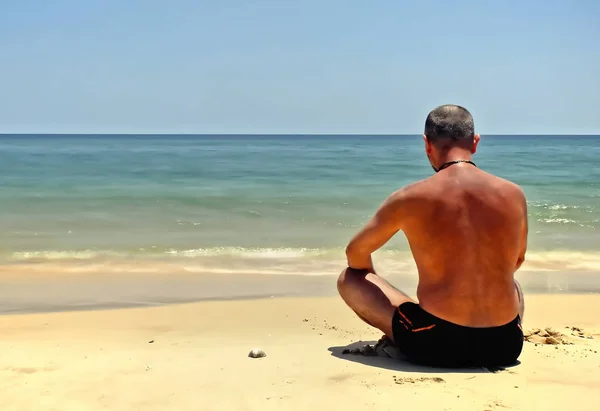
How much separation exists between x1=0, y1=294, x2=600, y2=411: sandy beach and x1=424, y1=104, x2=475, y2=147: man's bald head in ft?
3.53

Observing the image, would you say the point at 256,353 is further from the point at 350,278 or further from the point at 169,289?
the point at 169,289

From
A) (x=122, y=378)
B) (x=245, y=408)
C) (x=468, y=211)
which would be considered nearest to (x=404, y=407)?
(x=245, y=408)

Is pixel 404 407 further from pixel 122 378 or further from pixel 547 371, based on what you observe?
pixel 122 378

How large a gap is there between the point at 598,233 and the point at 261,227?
5328 mm

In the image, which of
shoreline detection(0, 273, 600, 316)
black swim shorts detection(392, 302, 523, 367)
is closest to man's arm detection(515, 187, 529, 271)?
black swim shorts detection(392, 302, 523, 367)

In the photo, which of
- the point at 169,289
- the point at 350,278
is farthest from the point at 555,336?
the point at 169,289

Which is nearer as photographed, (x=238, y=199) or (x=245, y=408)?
(x=245, y=408)

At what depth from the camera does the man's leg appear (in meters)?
3.49

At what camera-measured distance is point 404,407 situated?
9.25 ft

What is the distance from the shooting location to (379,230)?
3256 mm

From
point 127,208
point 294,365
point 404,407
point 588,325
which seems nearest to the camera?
point 404,407

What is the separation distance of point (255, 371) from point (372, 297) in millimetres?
688

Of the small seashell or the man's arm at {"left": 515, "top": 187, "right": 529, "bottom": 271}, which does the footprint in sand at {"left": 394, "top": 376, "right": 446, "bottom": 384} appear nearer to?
the man's arm at {"left": 515, "top": 187, "right": 529, "bottom": 271}

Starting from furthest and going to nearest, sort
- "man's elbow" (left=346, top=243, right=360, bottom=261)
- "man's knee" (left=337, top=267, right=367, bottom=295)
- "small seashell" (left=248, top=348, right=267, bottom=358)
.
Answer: "small seashell" (left=248, top=348, right=267, bottom=358)
"man's knee" (left=337, top=267, right=367, bottom=295)
"man's elbow" (left=346, top=243, right=360, bottom=261)
